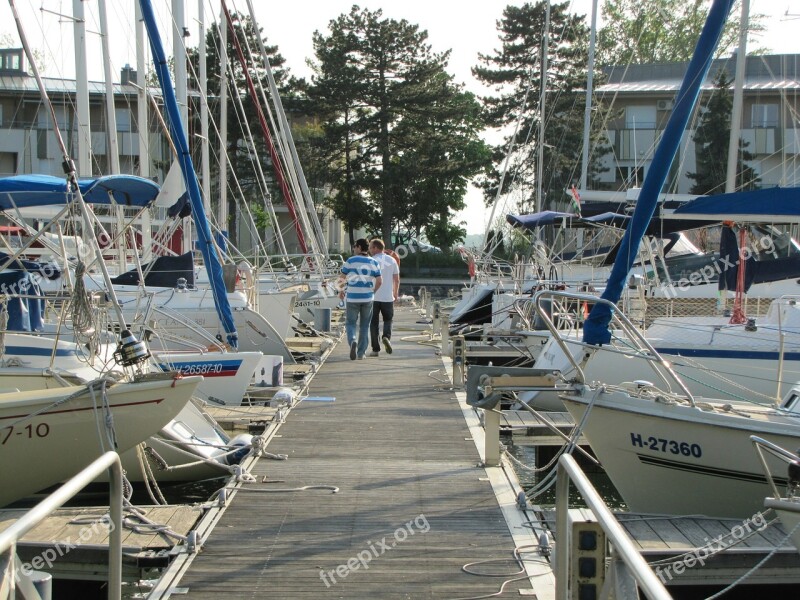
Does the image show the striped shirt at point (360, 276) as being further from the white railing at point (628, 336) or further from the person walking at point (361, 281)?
the white railing at point (628, 336)

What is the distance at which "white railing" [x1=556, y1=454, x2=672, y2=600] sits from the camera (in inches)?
117

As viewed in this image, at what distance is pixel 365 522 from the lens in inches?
270

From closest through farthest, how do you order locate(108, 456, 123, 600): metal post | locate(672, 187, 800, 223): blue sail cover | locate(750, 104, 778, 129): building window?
1. locate(108, 456, 123, 600): metal post
2. locate(672, 187, 800, 223): blue sail cover
3. locate(750, 104, 778, 129): building window

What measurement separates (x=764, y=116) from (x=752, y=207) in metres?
39.0

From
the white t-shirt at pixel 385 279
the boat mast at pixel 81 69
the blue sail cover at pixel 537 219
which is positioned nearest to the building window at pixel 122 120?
the blue sail cover at pixel 537 219

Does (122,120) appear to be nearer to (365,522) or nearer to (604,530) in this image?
(365,522)

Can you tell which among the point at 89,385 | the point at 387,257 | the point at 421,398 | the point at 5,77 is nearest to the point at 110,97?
the point at 387,257

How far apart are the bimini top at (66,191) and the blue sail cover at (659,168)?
15.8ft

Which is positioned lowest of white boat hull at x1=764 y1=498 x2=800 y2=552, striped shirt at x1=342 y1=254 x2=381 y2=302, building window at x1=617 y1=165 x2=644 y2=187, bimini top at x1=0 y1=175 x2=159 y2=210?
white boat hull at x1=764 y1=498 x2=800 y2=552

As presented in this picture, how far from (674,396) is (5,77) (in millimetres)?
45504

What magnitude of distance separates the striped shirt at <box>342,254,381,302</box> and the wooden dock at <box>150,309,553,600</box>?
11.5ft

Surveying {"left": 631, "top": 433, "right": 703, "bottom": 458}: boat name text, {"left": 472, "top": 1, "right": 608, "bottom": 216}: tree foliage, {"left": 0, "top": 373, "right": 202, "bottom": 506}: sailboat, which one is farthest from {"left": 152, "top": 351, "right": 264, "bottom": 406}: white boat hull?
{"left": 472, "top": 1, "right": 608, "bottom": 216}: tree foliage

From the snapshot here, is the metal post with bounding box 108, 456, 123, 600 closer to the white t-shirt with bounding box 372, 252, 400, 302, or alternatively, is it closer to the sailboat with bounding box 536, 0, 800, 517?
the sailboat with bounding box 536, 0, 800, 517

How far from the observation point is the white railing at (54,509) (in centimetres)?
327
